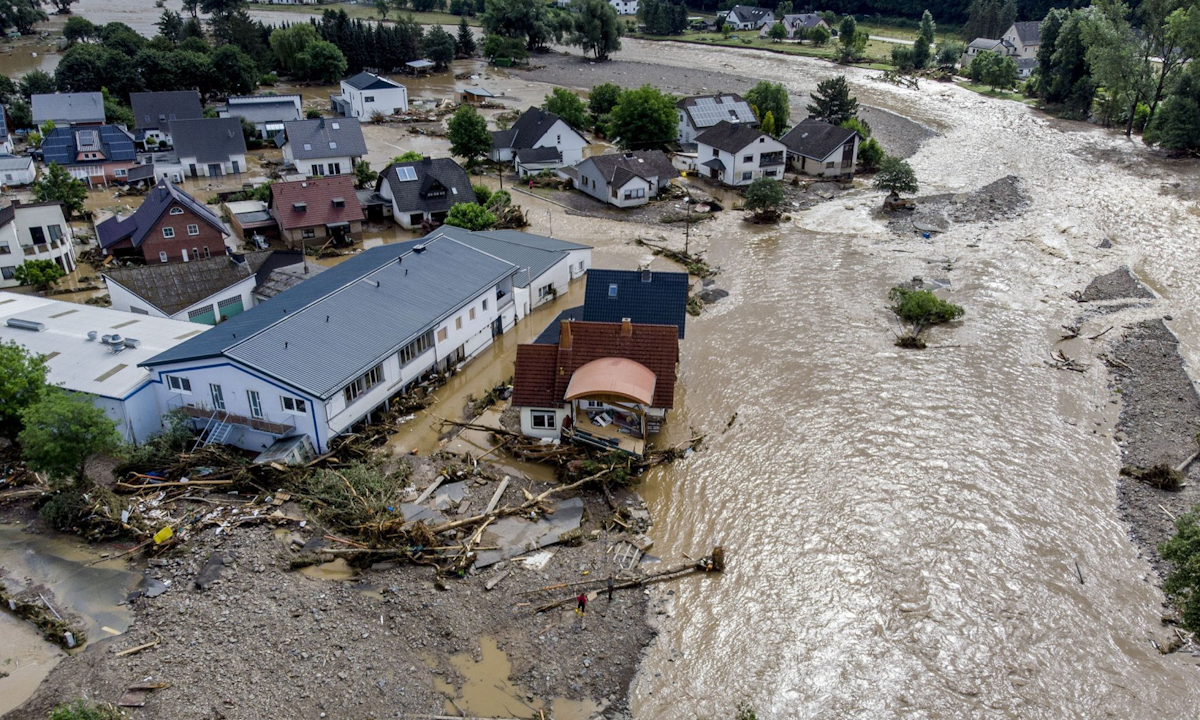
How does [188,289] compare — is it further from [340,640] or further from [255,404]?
[340,640]

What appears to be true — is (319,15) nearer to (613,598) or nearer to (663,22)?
(663,22)

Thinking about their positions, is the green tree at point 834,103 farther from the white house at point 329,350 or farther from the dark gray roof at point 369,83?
the dark gray roof at point 369,83

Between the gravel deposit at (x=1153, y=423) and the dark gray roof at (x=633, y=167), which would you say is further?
the dark gray roof at (x=633, y=167)

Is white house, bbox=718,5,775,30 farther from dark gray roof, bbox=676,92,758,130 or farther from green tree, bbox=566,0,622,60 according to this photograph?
dark gray roof, bbox=676,92,758,130

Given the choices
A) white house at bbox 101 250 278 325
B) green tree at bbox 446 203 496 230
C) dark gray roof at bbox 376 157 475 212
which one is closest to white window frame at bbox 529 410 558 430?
white house at bbox 101 250 278 325

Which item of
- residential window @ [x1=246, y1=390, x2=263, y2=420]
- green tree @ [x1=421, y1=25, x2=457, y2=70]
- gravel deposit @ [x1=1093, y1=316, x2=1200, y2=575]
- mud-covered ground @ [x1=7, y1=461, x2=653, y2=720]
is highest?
green tree @ [x1=421, y1=25, x2=457, y2=70]

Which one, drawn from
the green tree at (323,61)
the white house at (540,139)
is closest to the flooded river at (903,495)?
the white house at (540,139)

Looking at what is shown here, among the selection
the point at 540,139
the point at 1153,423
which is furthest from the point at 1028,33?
the point at 1153,423
